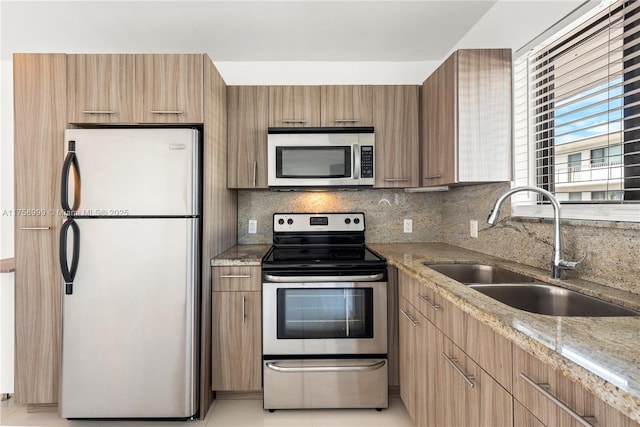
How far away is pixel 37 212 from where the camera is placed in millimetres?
1974

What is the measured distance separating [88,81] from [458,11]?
2240mm

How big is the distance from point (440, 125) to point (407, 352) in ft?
4.46

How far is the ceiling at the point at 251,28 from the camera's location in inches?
80.8

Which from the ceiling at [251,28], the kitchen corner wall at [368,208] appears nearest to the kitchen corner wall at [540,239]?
the kitchen corner wall at [368,208]

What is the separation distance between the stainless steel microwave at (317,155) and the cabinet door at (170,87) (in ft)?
1.84

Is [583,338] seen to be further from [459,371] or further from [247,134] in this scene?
[247,134]

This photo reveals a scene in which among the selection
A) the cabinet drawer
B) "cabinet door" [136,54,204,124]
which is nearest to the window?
the cabinet drawer

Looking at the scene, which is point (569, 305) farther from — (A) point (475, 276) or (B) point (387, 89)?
(B) point (387, 89)

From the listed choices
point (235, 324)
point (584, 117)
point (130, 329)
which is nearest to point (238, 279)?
point (235, 324)

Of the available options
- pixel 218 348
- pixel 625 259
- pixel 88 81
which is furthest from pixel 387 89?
pixel 218 348

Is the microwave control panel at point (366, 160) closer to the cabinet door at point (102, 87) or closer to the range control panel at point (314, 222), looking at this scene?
the range control panel at point (314, 222)

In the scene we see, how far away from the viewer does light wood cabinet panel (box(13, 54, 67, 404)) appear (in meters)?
1.96

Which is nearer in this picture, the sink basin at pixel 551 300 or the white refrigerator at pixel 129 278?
the sink basin at pixel 551 300

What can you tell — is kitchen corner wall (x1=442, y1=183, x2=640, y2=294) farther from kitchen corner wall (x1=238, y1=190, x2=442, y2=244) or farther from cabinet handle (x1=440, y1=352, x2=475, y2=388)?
cabinet handle (x1=440, y1=352, x2=475, y2=388)
